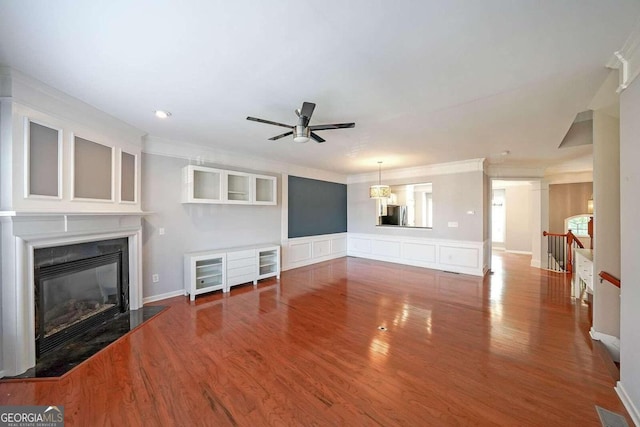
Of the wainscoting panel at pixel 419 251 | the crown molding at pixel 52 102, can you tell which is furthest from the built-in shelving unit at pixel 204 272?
the wainscoting panel at pixel 419 251

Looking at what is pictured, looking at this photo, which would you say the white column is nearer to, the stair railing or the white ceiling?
the stair railing

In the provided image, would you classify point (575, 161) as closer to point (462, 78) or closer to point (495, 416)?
point (462, 78)

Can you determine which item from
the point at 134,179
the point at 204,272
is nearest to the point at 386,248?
the point at 204,272

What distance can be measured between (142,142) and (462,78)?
14.3 feet

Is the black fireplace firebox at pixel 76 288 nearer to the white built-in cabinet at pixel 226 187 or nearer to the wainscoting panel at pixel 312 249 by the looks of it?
the white built-in cabinet at pixel 226 187

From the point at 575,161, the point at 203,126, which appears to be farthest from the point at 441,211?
the point at 203,126

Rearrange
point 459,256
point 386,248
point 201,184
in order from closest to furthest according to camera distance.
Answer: point 201,184 < point 459,256 < point 386,248

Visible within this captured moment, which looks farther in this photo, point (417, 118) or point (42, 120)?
point (417, 118)

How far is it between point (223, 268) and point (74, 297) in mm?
1918

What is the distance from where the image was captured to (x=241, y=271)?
462cm

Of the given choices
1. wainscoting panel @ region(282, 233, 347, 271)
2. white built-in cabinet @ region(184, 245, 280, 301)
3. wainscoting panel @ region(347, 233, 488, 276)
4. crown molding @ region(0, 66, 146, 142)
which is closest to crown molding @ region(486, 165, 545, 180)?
wainscoting panel @ region(347, 233, 488, 276)

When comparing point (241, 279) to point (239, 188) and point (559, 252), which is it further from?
point (559, 252)

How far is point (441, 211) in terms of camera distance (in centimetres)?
596

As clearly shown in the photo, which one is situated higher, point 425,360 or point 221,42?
point 221,42
